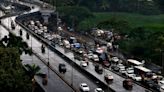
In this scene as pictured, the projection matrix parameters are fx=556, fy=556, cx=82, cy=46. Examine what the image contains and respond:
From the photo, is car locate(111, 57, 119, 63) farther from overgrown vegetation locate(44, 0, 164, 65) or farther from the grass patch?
the grass patch

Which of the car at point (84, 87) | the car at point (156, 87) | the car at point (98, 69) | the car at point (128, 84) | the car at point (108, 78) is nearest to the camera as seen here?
the car at point (84, 87)

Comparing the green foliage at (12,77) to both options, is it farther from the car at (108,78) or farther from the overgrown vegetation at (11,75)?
the car at (108,78)

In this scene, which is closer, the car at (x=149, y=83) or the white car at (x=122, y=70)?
the car at (x=149, y=83)

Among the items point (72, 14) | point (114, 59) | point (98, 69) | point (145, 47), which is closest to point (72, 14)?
point (72, 14)

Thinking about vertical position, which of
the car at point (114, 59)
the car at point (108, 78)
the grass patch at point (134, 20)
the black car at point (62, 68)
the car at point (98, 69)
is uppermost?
the car at point (108, 78)

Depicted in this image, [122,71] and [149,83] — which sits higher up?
[149,83]

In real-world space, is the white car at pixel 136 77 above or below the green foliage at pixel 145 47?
above

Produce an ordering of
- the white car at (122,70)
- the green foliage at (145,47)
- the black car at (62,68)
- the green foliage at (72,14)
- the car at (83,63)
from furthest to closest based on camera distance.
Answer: the green foliage at (72,14) < the green foliage at (145,47) < the car at (83,63) < the black car at (62,68) < the white car at (122,70)

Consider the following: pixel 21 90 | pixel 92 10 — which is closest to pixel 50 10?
pixel 92 10

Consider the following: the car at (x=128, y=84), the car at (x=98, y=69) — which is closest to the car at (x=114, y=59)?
the car at (x=98, y=69)

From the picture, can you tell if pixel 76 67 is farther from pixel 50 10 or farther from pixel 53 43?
pixel 50 10

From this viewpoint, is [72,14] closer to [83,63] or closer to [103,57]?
[103,57]

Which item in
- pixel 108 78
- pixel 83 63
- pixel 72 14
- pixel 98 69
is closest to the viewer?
pixel 108 78
